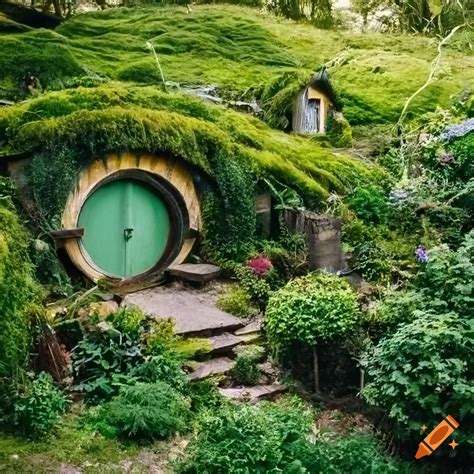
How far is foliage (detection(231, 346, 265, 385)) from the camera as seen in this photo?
7234 millimetres

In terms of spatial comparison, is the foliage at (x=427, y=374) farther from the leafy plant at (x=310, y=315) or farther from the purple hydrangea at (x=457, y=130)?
the purple hydrangea at (x=457, y=130)

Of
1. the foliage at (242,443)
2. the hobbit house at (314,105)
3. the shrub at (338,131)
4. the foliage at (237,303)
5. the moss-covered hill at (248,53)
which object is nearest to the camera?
the foliage at (242,443)

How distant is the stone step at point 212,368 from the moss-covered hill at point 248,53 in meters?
5.90

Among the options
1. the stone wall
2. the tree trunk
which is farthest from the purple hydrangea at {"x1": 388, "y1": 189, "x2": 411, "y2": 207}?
the tree trunk

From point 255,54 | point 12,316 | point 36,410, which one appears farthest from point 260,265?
point 255,54

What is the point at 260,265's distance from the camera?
28.2ft

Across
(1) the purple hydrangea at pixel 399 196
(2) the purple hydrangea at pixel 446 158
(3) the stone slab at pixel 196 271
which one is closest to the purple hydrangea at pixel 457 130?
(2) the purple hydrangea at pixel 446 158

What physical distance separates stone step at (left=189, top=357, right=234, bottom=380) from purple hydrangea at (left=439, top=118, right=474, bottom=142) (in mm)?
5349

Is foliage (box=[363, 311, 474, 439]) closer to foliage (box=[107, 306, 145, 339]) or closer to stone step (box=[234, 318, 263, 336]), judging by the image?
stone step (box=[234, 318, 263, 336])

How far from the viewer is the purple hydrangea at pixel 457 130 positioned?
417 inches

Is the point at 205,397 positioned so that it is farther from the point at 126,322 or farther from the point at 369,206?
the point at 369,206

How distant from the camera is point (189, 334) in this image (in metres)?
7.49

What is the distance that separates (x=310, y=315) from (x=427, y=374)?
1.56m

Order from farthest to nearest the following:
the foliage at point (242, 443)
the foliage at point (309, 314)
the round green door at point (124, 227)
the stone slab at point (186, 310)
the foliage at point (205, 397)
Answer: the round green door at point (124, 227) → the stone slab at point (186, 310) → the foliage at point (309, 314) → the foliage at point (205, 397) → the foliage at point (242, 443)
